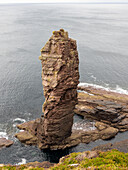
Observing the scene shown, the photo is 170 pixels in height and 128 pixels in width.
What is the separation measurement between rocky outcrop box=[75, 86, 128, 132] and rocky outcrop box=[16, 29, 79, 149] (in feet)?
56.9

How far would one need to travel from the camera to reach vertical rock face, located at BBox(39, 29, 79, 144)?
167 feet

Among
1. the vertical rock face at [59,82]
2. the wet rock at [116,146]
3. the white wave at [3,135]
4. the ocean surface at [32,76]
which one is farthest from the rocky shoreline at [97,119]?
the wet rock at [116,146]

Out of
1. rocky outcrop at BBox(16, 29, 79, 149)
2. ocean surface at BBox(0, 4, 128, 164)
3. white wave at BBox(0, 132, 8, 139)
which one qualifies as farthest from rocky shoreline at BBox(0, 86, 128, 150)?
white wave at BBox(0, 132, 8, 139)

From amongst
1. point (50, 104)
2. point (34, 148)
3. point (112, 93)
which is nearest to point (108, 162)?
point (50, 104)

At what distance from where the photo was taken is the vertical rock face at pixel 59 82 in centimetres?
5075

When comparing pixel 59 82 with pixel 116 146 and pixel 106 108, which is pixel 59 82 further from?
pixel 106 108

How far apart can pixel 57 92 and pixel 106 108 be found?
29777 mm

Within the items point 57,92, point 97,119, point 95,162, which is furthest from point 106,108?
point 95,162

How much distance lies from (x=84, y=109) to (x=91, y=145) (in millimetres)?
18617

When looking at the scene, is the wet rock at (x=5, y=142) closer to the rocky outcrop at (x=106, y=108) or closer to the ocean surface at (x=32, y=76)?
the ocean surface at (x=32, y=76)

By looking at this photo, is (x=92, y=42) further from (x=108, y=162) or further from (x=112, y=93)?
(x=108, y=162)

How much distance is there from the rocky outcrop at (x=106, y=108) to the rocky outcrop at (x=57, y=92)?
17331 millimetres

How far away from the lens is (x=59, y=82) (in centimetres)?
5259

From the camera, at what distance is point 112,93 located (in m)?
93.7
